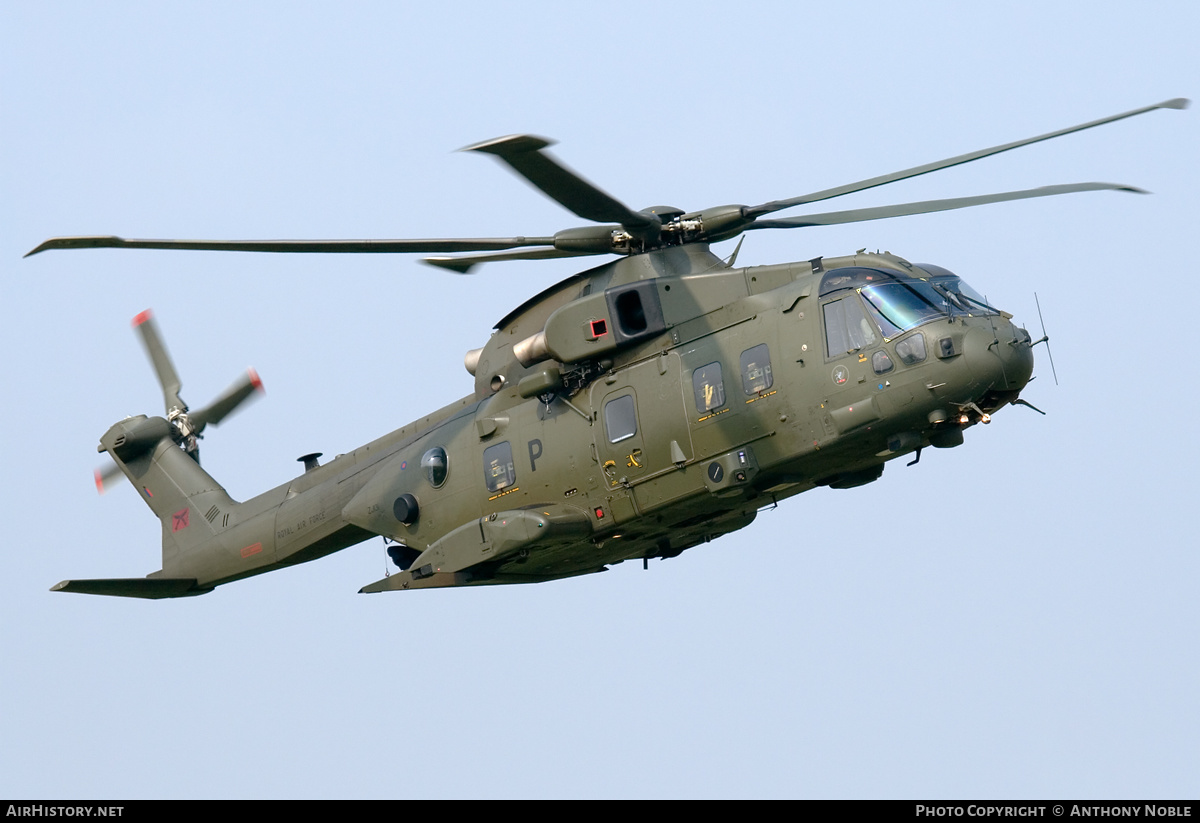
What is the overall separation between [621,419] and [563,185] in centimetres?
374

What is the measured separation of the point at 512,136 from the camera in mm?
15734

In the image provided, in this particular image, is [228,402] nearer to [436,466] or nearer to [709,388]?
[436,466]

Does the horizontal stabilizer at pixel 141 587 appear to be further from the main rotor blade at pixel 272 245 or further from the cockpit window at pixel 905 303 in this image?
the cockpit window at pixel 905 303

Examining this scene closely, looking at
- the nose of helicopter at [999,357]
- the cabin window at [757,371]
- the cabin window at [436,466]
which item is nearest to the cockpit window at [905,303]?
the nose of helicopter at [999,357]

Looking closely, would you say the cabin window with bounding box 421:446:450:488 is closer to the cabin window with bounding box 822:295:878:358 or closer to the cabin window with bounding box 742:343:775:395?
the cabin window with bounding box 742:343:775:395

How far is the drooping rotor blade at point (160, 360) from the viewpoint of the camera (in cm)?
2655

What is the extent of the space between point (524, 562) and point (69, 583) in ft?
21.5

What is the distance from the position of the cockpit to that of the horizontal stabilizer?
11.2 metres

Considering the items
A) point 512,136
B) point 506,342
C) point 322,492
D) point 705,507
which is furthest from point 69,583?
point 512,136

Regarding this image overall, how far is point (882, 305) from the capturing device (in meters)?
18.8

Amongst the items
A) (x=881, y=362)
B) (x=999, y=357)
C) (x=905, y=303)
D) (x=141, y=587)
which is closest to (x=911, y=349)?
(x=881, y=362)

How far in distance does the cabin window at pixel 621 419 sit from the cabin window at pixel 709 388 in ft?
3.04
